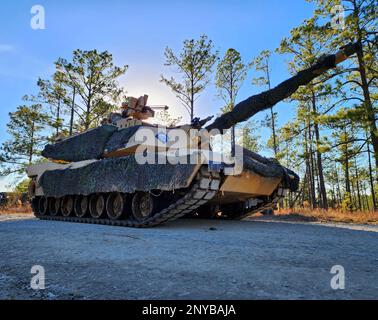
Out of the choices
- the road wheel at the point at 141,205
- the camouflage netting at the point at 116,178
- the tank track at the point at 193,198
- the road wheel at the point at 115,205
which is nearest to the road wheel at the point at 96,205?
the camouflage netting at the point at 116,178

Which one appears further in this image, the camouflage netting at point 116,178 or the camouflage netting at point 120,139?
the camouflage netting at point 120,139

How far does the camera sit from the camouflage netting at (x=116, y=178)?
22.9 ft

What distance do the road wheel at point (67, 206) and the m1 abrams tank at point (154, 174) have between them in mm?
41

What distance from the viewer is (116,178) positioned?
27.5ft

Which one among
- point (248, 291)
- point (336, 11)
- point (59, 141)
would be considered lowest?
point (248, 291)

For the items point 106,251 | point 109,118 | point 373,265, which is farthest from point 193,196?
point 109,118

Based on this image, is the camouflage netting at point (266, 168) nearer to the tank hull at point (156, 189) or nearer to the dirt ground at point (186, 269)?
the tank hull at point (156, 189)

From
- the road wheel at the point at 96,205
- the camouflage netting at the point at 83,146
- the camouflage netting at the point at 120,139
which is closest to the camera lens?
the camouflage netting at the point at 120,139

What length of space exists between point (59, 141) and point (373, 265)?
11.9m

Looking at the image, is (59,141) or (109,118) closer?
(109,118)

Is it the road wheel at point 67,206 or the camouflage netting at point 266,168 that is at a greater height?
the camouflage netting at point 266,168

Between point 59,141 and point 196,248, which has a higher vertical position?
point 59,141

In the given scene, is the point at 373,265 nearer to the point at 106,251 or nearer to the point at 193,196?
the point at 106,251
